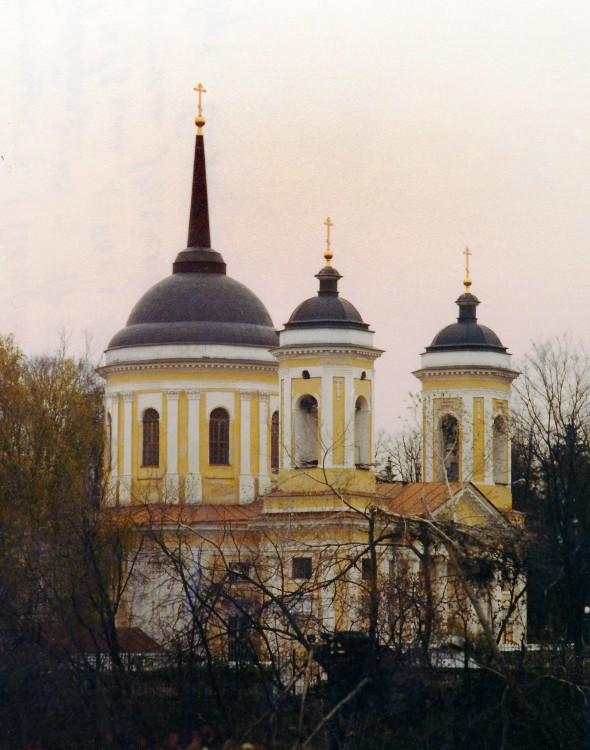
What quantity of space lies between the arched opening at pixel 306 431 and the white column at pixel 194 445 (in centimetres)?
576

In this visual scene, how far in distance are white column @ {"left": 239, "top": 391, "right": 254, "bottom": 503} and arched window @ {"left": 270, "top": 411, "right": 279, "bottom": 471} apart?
27.4 inches

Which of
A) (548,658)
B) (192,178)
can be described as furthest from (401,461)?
(548,658)

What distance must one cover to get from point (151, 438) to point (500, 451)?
347 inches

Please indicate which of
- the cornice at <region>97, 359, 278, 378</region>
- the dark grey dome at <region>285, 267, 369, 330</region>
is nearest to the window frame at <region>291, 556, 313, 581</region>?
the dark grey dome at <region>285, 267, 369, 330</region>

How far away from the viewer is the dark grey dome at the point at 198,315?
47.6m

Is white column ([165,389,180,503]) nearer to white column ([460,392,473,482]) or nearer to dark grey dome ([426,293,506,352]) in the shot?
dark grey dome ([426,293,506,352])

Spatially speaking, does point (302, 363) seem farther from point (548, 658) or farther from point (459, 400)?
point (548, 658)

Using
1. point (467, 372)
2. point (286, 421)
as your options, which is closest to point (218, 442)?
point (286, 421)

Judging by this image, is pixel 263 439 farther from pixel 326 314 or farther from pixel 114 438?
pixel 326 314

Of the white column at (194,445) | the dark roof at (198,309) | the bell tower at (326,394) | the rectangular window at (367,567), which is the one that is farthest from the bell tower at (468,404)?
the rectangular window at (367,567)

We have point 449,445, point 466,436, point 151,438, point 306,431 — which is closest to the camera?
point 306,431

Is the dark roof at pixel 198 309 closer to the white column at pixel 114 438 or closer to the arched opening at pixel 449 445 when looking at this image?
the white column at pixel 114 438

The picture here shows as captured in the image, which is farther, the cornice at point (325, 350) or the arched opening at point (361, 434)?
the arched opening at point (361, 434)

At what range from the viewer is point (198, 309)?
48250mm
